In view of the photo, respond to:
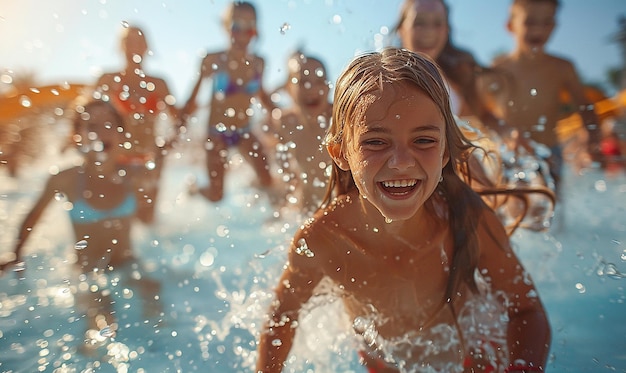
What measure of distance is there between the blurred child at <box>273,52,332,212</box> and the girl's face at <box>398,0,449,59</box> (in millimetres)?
604

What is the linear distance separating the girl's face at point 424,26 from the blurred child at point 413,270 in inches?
71.7

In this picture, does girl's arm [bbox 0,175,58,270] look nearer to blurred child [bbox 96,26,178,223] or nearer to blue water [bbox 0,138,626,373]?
blue water [bbox 0,138,626,373]

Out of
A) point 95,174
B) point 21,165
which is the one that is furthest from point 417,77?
point 21,165

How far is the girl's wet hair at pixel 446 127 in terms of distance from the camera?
1533 millimetres

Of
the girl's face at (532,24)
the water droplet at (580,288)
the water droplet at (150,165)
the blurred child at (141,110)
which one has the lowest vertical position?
the water droplet at (580,288)

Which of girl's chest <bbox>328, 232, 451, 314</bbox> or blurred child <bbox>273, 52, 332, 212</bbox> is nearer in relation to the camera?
girl's chest <bbox>328, 232, 451, 314</bbox>

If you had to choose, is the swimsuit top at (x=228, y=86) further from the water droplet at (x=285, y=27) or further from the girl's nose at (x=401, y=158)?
the girl's nose at (x=401, y=158)

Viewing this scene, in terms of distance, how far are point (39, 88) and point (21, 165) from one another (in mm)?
1595

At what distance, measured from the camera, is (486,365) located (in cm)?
187

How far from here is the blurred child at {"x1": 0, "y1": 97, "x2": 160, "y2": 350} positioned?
10.3 ft

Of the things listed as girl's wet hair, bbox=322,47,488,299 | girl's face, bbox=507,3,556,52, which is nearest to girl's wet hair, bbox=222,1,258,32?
girl's face, bbox=507,3,556,52

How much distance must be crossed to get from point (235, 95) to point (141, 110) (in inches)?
24.1

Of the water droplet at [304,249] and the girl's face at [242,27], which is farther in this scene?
the girl's face at [242,27]

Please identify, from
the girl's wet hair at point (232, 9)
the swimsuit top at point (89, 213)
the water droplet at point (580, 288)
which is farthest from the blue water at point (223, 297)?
the girl's wet hair at point (232, 9)
